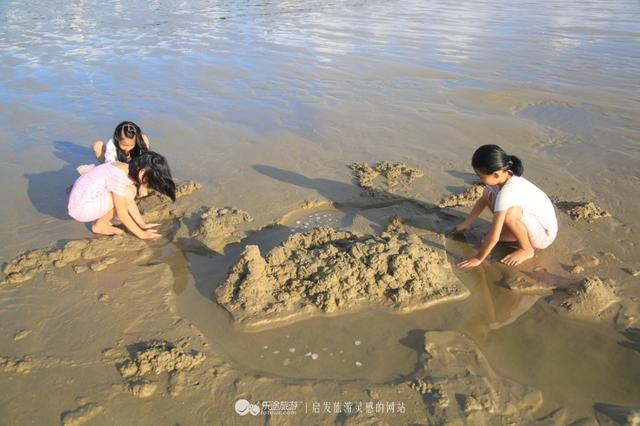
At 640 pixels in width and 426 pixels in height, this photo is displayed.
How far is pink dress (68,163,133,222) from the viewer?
337 centimetres

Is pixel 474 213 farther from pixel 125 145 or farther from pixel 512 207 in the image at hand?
pixel 125 145

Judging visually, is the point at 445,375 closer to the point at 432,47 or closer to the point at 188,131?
the point at 188,131

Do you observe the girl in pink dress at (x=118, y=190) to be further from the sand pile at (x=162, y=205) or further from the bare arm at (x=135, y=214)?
the sand pile at (x=162, y=205)

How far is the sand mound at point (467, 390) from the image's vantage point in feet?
6.81

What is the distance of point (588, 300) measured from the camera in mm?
2729

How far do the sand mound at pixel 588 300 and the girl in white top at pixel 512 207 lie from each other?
1.39ft

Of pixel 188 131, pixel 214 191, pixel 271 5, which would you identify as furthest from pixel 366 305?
pixel 271 5

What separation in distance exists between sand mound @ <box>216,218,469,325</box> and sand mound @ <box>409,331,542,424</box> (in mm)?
422

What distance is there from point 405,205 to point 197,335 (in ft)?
6.82

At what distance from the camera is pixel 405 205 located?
12.6 feet

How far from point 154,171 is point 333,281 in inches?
60.7

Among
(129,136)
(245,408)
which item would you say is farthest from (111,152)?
(245,408)

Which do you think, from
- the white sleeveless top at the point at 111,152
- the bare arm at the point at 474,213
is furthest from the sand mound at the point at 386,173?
the white sleeveless top at the point at 111,152

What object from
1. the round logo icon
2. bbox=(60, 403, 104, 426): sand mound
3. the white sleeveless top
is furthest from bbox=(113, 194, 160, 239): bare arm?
the round logo icon
